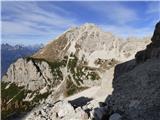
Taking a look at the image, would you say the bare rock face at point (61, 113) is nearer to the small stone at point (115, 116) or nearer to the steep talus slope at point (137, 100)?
the steep talus slope at point (137, 100)

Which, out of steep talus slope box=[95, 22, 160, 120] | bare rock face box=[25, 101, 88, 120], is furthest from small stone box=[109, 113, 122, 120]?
bare rock face box=[25, 101, 88, 120]

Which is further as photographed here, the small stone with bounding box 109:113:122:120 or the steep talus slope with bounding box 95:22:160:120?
the steep talus slope with bounding box 95:22:160:120

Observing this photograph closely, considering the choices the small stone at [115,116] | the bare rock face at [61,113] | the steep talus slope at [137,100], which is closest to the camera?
the small stone at [115,116]

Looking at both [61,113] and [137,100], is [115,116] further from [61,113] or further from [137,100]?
[61,113]

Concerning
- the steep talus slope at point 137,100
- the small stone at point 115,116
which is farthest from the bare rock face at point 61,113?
the small stone at point 115,116

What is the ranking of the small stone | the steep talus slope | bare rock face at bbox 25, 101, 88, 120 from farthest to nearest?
1. bare rock face at bbox 25, 101, 88, 120
2. the steep talus slope
3. the small stone

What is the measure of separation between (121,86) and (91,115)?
13089 mm

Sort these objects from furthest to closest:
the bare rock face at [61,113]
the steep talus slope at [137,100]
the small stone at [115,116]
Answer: the bare rock face at [61,113]
the steep talus slope at [137,100]
the small stone at [115,116]

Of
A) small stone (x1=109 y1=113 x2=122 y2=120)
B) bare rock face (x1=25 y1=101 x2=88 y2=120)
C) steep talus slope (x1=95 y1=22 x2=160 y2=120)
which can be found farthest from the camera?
bare rock face (x1=25 y1=101 x2=88 y2=120)

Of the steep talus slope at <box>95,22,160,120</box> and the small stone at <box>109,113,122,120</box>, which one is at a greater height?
the steep talus slope at <box>95,22,160,120</box>

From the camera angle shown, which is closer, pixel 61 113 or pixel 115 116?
pixel 115 116

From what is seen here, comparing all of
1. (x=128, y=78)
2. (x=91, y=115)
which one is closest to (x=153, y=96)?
(x=91, y=115)

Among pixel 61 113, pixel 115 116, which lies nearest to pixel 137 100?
pixel 115 116

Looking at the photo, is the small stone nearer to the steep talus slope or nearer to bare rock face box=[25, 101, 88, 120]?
the steep talus slope
